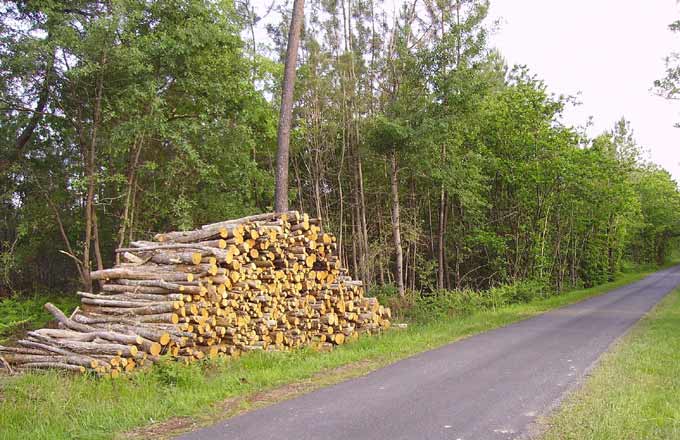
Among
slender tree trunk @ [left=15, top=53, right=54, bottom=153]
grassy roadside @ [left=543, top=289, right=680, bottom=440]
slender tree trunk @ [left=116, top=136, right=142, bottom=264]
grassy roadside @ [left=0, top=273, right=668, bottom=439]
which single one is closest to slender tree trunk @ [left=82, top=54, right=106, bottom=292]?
slender tree trunk @ [left=116, top=136, right=142, bottom=264]

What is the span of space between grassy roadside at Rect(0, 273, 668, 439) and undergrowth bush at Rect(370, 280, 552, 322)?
21.0 feet

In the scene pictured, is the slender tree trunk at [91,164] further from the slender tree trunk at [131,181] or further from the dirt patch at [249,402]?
the dirt patch at [249,402]

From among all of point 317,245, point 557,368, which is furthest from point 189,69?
point 557,368

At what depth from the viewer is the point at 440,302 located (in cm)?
1766

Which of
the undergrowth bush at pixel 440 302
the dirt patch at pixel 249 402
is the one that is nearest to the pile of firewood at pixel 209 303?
the dirt patch at pixel 249 402

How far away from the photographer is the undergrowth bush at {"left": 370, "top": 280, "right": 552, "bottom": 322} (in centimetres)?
1692

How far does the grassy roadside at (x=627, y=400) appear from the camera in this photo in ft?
16.9

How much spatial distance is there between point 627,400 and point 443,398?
206 cm

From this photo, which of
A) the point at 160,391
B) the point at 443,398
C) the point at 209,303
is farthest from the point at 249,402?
the point at 209,303

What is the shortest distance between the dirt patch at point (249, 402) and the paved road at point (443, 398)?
20cm

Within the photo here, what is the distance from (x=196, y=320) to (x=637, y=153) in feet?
157

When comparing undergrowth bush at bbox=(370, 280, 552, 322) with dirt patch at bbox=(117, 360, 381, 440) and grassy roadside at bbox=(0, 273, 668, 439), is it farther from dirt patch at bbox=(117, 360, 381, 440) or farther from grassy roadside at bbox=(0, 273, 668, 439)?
dirt patch at bbox=(117, 360, 381, 440)

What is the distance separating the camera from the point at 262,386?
7430mm

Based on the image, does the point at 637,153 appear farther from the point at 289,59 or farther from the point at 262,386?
the point at 262,386
